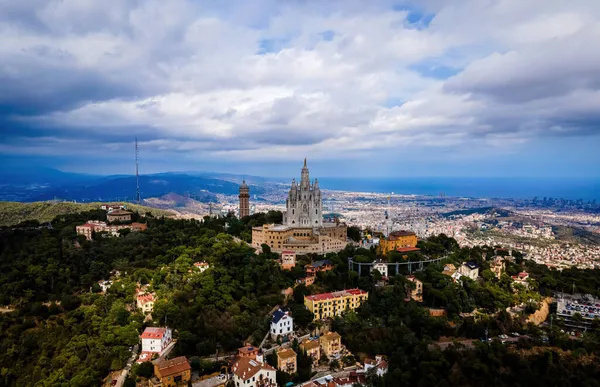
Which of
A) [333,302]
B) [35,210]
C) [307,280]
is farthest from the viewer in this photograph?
[35,210]

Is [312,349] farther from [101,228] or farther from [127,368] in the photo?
[101,228]

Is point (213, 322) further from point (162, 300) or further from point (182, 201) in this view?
point (182, 201)

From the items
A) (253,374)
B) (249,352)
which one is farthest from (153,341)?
(253,374)

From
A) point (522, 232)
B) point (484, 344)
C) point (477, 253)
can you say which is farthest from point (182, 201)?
point (484, 344)

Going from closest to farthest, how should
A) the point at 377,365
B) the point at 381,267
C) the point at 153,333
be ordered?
the point at 377,365
the point at 153,333
the point at 381,267

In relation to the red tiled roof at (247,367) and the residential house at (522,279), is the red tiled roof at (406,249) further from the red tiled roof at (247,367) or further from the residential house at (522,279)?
the red tiled roof at (247,367)

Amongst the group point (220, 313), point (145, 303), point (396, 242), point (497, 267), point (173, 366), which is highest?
point (396, 242)
